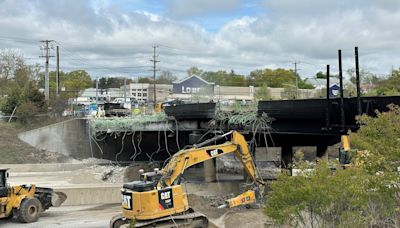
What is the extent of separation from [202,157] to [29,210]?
786 centimetres

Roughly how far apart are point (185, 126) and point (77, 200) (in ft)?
29.6

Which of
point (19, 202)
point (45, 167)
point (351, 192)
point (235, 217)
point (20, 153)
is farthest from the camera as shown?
point (20, 153)

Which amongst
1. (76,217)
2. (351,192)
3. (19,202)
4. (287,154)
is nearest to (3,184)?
(19,202)

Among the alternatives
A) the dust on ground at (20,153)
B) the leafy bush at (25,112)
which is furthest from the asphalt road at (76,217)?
the leafy bush at (25,112)

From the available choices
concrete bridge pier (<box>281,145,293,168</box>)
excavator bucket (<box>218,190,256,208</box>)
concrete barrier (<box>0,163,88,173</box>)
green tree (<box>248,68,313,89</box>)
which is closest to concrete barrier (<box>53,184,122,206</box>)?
excavator bucket (<box>218,190,256,208</box>)

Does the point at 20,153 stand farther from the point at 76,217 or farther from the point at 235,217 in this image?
the point at 235,217

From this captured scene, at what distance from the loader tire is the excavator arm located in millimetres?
6716

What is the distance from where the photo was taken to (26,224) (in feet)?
72.5

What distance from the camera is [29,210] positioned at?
22297mm

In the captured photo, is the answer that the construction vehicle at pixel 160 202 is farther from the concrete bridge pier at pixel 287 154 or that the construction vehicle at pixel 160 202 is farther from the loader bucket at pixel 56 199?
the concrete bridge pier at pixel 287 154

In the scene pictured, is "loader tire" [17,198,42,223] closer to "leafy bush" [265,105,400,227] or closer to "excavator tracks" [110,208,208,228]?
"excavator tracks" [110,208,208,228]

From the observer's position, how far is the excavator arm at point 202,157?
18808 millimetres

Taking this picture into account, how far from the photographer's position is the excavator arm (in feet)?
61.7

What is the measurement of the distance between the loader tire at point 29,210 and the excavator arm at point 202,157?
672 centimetres
